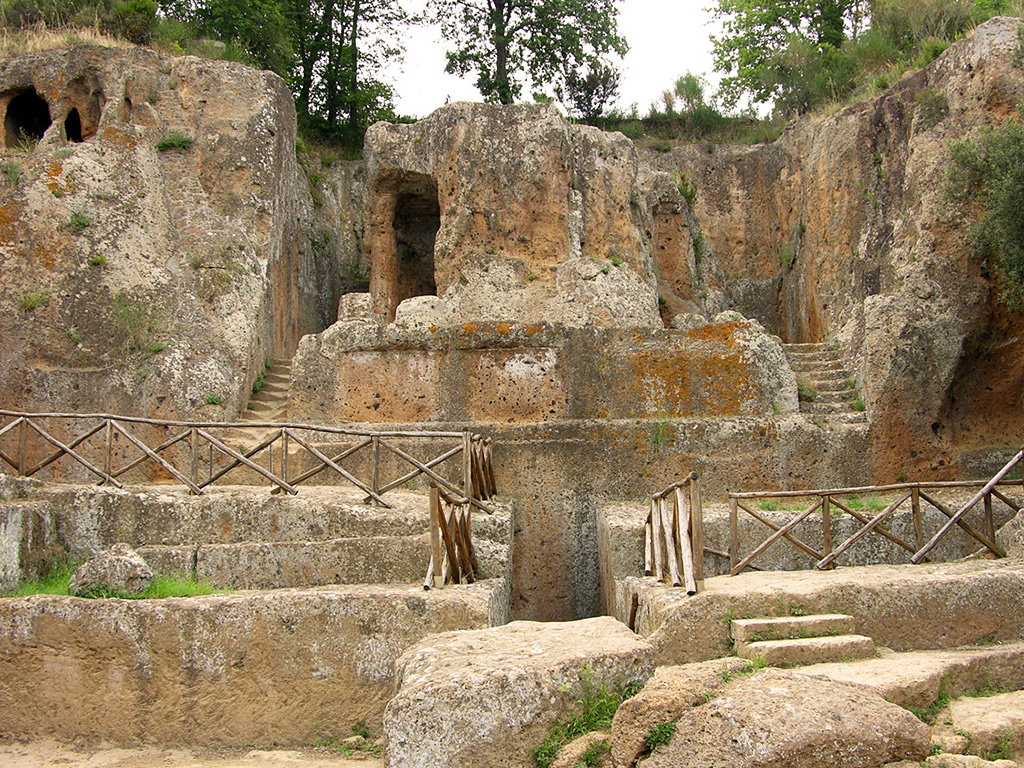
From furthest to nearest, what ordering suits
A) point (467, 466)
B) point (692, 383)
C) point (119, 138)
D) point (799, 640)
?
1. point (119, 138)
2. point (692, 383)
3. point (467, 466)
4. point (799, 640)

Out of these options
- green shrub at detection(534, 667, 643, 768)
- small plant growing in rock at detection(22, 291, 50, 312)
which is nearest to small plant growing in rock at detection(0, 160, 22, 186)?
small plant growing in rock at detection(22, 291, 50, 312)

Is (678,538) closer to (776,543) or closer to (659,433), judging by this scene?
(776,543)

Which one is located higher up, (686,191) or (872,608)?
(686,191)

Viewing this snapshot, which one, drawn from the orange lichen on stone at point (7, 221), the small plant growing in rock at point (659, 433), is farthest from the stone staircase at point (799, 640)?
the orange lichen on stone at point (7, 221)

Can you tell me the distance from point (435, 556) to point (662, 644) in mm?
1669

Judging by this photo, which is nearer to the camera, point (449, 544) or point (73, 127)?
point (449, 544)

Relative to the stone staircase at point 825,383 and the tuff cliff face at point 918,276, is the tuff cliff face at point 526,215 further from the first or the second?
the tuff cliff face at point 918,276

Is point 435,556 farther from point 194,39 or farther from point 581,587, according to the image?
point 194,39

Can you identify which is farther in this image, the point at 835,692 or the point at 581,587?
the point at 581,587

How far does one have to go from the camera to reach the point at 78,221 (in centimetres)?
1241

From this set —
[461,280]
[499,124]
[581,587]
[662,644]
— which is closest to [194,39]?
[499,124]

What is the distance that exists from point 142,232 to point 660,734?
1126 cm

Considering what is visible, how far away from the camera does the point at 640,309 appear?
12633mm

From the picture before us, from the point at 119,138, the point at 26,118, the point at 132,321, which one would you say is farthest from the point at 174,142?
the point at 132,321
